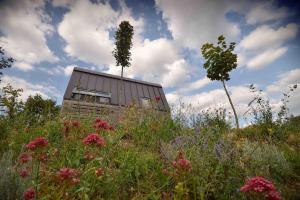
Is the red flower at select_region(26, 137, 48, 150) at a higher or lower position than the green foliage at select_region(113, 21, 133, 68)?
lower

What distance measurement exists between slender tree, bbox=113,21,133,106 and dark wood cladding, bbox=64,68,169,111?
1952mm

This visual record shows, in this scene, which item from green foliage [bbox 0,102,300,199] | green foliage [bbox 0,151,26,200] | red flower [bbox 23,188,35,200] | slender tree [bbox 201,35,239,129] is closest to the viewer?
red flower [bbox 23,188,35,200]

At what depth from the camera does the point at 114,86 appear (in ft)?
59.2

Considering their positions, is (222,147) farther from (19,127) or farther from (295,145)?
(19,127)

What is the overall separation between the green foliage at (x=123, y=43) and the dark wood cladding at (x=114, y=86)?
1988mm

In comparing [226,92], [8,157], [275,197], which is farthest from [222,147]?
[226,92]

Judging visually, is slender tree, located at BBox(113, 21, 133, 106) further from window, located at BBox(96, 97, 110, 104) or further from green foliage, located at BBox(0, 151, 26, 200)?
green foliage, located at BBox(0, 151, 26, 200)

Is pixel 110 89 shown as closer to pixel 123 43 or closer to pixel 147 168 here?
pixel 123 43

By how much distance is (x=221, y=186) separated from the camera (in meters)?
2.43

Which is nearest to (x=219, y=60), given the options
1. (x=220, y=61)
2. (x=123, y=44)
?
(x=220, y=61)

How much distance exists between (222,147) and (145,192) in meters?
1.43

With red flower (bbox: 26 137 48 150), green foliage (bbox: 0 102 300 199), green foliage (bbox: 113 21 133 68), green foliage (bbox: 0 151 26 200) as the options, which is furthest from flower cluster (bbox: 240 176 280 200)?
green foliage (bbox: 113 21 133 68)

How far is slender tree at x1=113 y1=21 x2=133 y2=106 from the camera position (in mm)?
17656

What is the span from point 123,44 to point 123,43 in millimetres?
87
